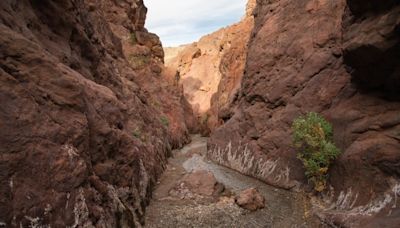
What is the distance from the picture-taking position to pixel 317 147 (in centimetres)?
1441

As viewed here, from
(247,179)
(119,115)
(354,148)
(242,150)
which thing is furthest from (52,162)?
(242,150)

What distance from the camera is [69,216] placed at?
784 centimetres

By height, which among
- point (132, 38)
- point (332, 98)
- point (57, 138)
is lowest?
point (57, 138)

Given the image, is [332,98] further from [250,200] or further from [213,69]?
[213,69]

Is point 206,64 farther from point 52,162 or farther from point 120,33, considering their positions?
point 52,162

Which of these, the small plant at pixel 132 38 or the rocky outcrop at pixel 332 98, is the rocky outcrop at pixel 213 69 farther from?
the rocky outcrop at pixel 332 98

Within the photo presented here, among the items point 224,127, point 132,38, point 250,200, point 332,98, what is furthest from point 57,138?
point 132,38

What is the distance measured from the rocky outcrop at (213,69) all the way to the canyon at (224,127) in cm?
1120

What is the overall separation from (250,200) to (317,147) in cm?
390

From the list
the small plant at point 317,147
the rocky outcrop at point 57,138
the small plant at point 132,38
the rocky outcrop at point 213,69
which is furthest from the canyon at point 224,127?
the rocky outcrop at point 213,69

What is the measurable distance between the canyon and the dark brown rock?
452mm

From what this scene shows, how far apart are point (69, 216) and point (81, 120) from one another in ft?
9.19

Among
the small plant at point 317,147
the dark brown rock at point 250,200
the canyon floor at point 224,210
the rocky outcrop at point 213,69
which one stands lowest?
the canyon floor at point 224,210

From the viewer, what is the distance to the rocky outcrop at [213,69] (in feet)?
133
